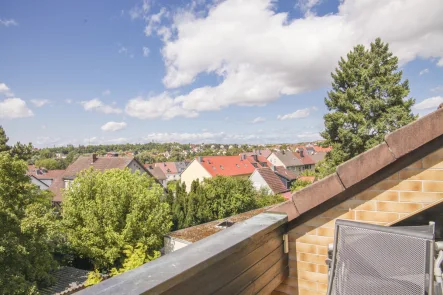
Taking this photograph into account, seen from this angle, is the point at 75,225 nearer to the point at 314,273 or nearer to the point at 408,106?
the point at 314,273

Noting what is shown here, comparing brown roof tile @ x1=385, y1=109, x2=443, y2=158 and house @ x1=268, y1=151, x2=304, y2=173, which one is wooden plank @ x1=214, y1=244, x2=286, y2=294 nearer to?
brown roof tile @ x1=385, y1=109, x2=443, y2=158

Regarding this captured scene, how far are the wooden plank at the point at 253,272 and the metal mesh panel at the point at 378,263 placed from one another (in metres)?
0.44

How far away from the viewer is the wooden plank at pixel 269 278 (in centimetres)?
161

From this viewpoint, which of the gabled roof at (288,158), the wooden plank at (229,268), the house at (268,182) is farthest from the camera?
the gabled roof at (288,158)

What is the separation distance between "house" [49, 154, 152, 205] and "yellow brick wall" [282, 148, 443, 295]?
27309 mm

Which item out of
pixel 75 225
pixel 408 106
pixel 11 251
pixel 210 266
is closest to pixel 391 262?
pixel 210 266

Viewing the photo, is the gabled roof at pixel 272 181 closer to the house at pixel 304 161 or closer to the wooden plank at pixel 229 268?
the house at pixel 304 161

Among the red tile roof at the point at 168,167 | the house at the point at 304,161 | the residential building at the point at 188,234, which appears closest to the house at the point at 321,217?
the residential building at the point at 188,234

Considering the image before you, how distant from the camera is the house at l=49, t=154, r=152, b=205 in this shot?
27.8 m

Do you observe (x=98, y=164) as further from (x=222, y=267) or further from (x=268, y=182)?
(x=222, y=267)

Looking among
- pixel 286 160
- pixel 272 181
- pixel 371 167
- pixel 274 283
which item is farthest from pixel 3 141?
pixel 286 160

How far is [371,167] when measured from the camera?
1.71 m

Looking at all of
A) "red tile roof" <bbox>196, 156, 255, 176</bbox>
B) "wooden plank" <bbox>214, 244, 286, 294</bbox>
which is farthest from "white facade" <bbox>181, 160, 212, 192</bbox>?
"wooden plank" <bbox>214, 244, 286, 294</bbox>

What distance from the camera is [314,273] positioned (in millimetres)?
1967
